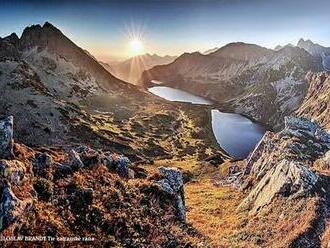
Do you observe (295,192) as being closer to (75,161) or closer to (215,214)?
(215,214)

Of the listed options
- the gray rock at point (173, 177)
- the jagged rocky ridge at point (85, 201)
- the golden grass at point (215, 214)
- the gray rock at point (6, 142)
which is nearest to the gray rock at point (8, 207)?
the jagged rocky ridge at point (85, 201)

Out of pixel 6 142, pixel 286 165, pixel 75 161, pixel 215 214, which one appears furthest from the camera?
pixel 215 214

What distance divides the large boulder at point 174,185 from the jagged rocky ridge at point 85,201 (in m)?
0.16

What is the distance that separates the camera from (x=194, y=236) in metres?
44.4

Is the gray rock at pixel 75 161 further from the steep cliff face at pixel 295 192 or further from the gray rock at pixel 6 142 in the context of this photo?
the steep cliff face at pixel 295 192

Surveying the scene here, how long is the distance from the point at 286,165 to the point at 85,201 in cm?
3082

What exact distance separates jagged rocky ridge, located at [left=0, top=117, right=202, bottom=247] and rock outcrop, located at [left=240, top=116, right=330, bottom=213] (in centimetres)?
1395

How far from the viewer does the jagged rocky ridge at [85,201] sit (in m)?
33.9

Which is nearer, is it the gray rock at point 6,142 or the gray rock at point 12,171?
the gray rock at point 12,171

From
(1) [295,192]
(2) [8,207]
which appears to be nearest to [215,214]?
(1) [295,192]

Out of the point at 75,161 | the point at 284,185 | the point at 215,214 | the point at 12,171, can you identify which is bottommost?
the point at 215,214

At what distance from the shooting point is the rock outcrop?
180 feet

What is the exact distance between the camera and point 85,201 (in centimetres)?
4012

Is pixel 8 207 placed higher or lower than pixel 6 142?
lower
